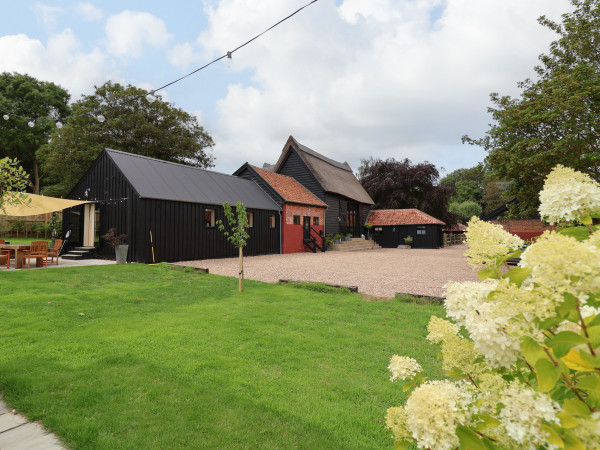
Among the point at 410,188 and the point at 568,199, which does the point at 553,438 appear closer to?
the point at 568,199

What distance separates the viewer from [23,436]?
239 centimetres

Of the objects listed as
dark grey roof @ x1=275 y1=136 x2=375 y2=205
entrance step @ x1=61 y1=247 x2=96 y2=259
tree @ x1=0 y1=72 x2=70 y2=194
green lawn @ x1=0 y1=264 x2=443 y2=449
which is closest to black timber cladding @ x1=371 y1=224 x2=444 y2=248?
dark grey roof @ x1=275 y1=136 x2=375 y2=205

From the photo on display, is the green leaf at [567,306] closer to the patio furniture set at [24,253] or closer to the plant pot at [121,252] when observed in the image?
the patio furniture set at [24,253]

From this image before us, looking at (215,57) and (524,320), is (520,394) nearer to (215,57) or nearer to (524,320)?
(524,320)

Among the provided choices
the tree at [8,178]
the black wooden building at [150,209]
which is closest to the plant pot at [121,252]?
the black wooden building at [150,209]

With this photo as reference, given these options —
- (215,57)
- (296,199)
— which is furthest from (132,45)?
(296,199)

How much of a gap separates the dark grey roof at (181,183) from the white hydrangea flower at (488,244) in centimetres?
1447

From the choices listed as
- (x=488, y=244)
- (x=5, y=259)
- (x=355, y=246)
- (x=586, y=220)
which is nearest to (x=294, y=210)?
(x=355, y=246)

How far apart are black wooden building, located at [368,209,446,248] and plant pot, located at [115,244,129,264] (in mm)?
23888

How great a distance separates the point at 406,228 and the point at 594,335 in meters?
31.1

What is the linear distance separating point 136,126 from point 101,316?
87.9ft

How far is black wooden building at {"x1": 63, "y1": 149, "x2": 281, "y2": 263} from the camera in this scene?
543 inches

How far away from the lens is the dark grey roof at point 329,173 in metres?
26.1

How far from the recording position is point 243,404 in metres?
2.85
